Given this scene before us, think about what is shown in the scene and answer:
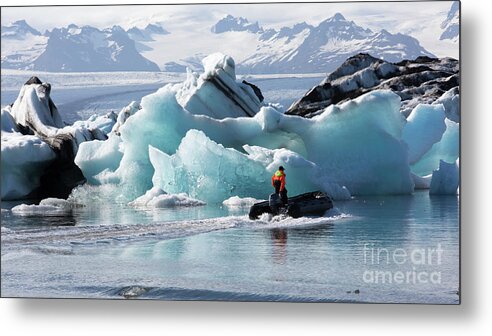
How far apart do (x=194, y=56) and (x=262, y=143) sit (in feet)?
10.1

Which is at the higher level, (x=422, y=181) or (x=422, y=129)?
(x=422, y=129)

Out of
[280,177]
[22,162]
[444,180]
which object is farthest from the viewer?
[22,162]

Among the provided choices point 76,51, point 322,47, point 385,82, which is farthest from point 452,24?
point 76,51

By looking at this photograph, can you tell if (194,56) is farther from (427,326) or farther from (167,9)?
(427,326)

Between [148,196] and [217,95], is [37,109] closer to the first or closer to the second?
[148,196]

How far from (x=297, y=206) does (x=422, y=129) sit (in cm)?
305

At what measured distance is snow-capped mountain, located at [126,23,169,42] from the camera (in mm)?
8312

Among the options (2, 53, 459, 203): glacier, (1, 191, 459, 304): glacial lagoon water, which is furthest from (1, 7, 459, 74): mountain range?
(1, 191, 459, 304): glacial lagoon water

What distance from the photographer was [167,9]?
799 cm

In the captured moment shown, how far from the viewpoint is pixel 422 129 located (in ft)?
40.1

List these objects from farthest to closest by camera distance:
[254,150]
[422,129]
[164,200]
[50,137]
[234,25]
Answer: [50,137] < [422,129] < [254,150] < [164,200] < [234,25]

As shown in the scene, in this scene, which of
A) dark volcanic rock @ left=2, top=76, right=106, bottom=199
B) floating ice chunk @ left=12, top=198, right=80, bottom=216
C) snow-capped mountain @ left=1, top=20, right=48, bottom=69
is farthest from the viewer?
dark volcanic rock @ left=2, top=76, right=106, bottom=199

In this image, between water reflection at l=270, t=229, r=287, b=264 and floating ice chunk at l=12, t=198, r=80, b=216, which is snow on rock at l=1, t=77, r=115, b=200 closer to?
floating ice chunk at l=12, t=198, r=80, b=216

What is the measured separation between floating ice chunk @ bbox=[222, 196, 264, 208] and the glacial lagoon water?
8.0 inches
